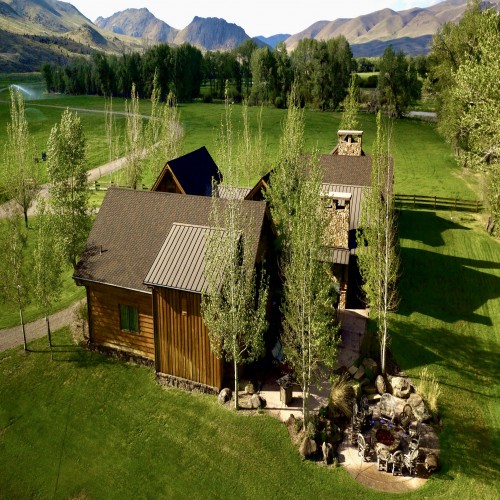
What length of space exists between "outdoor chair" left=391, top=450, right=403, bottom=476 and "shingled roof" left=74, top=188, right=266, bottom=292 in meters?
10.4

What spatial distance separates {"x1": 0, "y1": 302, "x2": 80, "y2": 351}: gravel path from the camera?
23786 millimetres

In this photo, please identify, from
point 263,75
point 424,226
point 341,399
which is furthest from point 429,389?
point 263,75

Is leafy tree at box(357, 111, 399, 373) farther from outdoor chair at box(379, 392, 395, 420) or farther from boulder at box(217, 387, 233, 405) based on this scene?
boulder at box(217, 387, 233, 405)

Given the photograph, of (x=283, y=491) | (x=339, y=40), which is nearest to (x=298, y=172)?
(x=283, y=491)

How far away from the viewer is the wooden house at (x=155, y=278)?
18.9 meters

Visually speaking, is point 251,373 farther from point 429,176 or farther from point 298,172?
point 429,176

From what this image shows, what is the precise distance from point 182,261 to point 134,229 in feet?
15.9

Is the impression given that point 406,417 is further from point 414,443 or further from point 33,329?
point 33,329

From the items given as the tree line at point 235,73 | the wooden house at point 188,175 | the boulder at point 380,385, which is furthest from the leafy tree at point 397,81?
the boulder at point 380,385

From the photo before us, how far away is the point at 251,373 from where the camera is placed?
20.4 m

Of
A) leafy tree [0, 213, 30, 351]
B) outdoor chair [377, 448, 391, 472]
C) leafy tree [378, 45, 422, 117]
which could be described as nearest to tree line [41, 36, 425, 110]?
leafy tree [378, 45, 422, 117]

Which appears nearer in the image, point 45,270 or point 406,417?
point 406,417

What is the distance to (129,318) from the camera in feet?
69.8

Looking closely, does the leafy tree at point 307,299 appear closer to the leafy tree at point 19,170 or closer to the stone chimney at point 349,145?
the stone chimney at point 349,145
